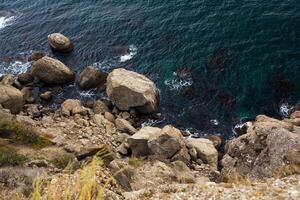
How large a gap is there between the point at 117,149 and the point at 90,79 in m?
17.8

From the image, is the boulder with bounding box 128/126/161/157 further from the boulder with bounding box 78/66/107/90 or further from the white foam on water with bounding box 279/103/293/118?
the boulder with bounding box 78/66/107/90

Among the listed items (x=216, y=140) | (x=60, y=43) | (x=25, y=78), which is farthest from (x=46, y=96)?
(x=216, y=140)

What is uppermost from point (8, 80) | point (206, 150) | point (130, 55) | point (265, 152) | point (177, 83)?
point (265, 152)

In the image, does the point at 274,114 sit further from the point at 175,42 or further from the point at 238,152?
the point at 175,42

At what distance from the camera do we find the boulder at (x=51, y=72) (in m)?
61.1

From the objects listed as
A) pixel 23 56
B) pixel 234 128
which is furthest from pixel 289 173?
pixel 23 56

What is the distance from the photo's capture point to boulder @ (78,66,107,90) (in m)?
59.9

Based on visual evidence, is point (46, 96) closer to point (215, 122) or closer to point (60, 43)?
point (60, 43)

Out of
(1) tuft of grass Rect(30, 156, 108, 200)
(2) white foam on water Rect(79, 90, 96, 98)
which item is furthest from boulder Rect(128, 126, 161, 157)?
(1) tuft of grass Rect(30, 156, 108, 200)

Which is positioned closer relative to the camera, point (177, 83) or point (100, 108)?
point (100, 108)

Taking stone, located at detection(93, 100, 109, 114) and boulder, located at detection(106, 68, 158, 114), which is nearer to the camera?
boulder, located at detection(106, 68, 158, 114)

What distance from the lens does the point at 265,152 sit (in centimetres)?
3566

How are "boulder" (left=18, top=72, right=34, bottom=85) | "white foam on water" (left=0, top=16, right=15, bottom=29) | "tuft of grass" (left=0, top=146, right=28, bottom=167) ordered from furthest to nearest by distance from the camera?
"white foam on water" (left=0, top=16, right=15, bottom=29), "boulder" (left=18, top=72, right=34, bottom=85), "tuft of grass" (left=0, top=146, right=28, bottom=167)

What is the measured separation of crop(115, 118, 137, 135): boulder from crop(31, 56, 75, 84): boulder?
14.6 metres
